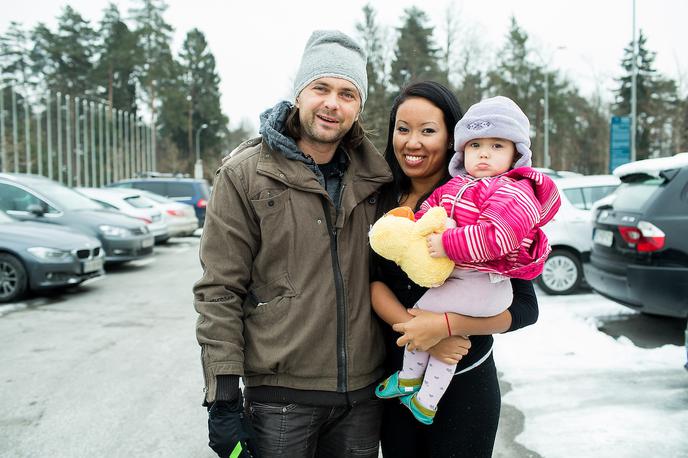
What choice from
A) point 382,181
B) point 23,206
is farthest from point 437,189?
point 23,206

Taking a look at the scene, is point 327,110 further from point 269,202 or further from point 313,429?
point 313,429

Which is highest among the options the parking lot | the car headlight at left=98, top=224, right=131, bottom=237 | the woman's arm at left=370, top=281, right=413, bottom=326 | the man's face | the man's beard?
the man's face

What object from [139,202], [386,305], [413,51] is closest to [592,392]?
[386,305]

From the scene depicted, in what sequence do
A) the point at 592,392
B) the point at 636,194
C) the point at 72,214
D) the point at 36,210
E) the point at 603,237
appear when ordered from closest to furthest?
the point at 592,392
the point at 636,194
the point at 603,237
the point at 36,210
the point at 72,214

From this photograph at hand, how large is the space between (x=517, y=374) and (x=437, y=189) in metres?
3.11

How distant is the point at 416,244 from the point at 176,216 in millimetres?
14828

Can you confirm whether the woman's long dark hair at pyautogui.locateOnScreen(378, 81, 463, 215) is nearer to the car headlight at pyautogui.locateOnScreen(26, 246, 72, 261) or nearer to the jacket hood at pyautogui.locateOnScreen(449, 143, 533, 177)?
the jacket hood at pyautogui.locateOnScreen(449, 143, 533, 177)

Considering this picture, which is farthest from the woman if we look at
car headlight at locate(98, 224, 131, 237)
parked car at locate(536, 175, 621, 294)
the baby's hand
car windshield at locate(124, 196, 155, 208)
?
car windshield at locate(124, 196, 155, 208)

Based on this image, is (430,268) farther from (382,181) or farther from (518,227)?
(382,181)

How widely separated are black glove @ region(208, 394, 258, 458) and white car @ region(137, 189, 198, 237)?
13431 mm

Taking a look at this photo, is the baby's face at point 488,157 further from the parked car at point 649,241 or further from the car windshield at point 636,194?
the car windshield at point 636,194

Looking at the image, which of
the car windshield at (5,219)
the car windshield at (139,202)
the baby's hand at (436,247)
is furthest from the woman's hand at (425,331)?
the car windshield at (139,202)

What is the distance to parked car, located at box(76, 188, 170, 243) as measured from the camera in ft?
44.5

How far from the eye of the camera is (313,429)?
Answer: 6.57 ft
